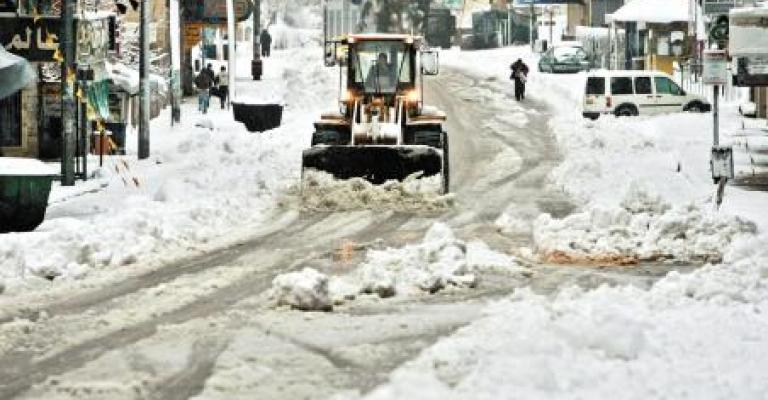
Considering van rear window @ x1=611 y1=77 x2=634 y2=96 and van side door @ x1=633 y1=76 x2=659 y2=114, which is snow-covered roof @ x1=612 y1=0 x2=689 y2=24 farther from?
van rear window @ x1=611 y1=77 x2=634 y2=96

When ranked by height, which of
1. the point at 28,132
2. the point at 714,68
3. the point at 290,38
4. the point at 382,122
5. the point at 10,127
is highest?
the point at 290,38

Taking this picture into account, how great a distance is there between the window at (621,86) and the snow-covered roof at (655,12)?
1311cm

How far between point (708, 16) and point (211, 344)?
114 ft

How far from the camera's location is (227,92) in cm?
4497

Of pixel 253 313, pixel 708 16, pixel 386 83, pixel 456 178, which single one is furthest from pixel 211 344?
pixel 708 16

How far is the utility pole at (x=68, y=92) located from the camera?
22.2 metres

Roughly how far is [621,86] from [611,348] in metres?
31.2

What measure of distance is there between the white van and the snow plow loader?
17.4m

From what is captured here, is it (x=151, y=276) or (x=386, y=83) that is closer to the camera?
(x=151, y=276)

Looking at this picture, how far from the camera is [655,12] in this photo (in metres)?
53.2

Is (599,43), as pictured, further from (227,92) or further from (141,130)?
(141,130)

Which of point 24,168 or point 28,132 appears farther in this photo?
point 28,132

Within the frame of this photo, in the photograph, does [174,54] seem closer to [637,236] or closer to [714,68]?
[714,68]

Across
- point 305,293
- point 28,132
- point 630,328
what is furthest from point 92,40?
point 630,328
